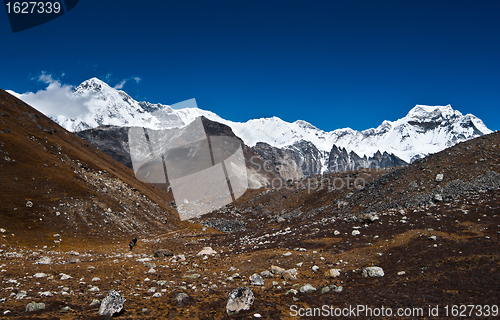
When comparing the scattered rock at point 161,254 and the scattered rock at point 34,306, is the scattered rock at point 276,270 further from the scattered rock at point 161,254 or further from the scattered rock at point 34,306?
the scattered rock at point 161,254

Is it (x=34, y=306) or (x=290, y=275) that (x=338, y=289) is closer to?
(x=290, y=275)

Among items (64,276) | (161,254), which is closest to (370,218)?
(161,254)

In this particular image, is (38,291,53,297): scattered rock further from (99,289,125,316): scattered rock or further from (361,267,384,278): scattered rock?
(361,267,384,278): scattered rock

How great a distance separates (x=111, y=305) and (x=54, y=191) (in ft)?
116

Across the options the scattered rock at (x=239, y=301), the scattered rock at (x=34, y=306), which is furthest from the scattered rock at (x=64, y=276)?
the scattered rock at (x=239, y=301)

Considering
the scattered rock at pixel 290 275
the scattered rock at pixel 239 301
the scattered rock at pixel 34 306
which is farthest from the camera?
the scattered rock at pixel 290 275

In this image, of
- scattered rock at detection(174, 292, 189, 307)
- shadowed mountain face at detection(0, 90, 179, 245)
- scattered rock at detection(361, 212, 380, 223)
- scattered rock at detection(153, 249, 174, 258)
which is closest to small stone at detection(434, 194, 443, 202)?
scattered rock at detection(361, 212, 380, 223)

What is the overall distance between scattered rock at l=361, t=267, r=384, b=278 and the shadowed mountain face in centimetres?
3339

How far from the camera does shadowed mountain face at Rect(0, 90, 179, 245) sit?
3328cm

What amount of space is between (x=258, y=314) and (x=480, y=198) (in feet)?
103

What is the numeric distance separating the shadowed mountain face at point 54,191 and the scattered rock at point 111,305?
2613cm

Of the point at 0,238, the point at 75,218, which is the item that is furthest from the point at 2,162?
the point at 0,238

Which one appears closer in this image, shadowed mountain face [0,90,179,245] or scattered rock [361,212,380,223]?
scattered rock [361,212,380,223]

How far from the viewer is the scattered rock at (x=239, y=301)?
12.4m
